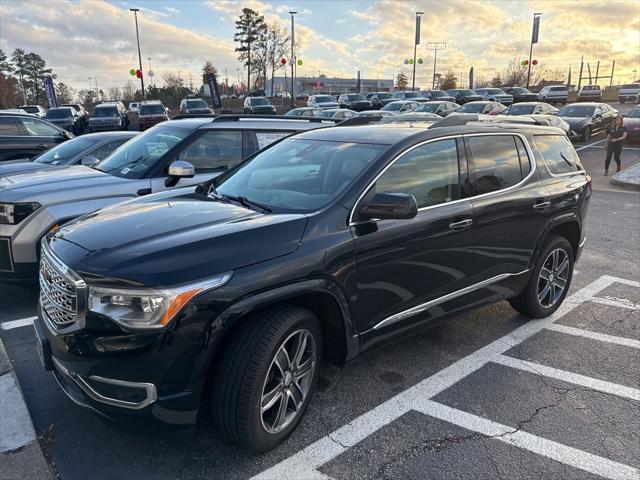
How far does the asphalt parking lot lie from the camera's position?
2.67m

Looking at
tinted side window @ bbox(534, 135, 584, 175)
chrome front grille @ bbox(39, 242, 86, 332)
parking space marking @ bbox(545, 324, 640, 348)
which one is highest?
tinted side window @ bbox(534, 135, 584, 175)

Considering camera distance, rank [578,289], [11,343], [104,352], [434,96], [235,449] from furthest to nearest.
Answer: [434,96], [578,289], [11,343], [235,449], [104,352]

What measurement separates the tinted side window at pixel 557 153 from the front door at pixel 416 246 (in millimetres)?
1312

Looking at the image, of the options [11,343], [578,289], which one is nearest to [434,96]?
[578,289]

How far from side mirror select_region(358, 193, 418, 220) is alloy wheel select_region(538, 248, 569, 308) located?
2.28 m

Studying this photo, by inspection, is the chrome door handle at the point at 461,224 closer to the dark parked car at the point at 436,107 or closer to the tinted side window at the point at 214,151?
the tinted side window at the point at 214,151

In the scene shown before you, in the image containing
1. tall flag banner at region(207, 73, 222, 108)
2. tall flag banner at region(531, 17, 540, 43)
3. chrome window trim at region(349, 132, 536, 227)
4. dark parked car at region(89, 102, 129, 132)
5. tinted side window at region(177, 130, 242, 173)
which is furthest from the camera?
tall flag banner at region(531, 17, 540, 43)

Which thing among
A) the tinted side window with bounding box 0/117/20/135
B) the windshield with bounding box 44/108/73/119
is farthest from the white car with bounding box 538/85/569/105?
the tinted side window with bounding box 0/117/20/135

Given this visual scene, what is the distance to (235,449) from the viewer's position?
110 inches

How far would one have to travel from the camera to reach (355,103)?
34094 millimetres

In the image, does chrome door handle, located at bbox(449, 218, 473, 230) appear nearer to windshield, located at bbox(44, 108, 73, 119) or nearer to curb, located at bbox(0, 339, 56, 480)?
curb, located at bbox(0, 339, 56, 480)

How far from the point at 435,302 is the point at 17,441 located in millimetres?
2758

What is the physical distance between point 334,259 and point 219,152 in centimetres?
336

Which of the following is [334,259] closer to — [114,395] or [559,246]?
[114,395]
